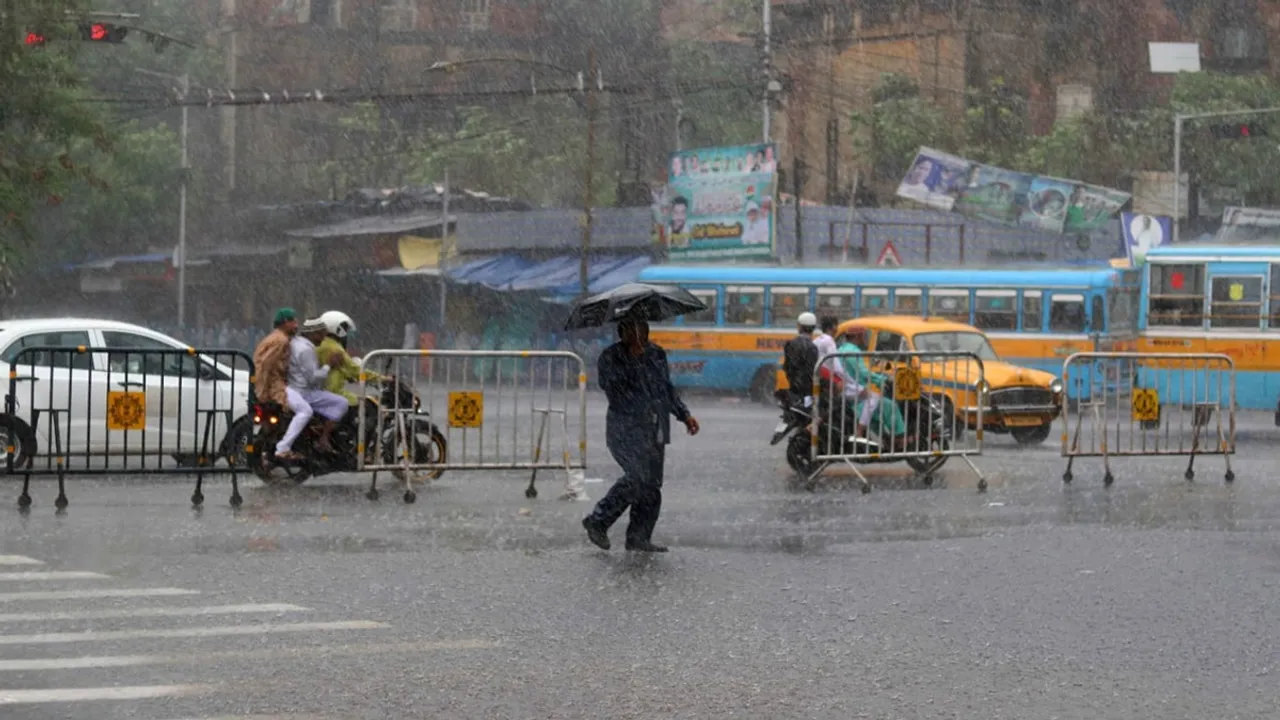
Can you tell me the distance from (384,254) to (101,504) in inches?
1629

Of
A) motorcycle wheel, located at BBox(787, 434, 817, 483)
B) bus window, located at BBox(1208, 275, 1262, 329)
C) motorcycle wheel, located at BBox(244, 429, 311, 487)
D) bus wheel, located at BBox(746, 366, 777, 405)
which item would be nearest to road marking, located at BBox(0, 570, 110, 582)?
motorcycle wheel, located at BBox(244, 429, 311, 487)

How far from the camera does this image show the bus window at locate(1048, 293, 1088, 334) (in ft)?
107

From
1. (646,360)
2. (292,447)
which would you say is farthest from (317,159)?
(646,360)

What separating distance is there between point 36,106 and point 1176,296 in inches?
664

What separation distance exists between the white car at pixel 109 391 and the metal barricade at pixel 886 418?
5.01m

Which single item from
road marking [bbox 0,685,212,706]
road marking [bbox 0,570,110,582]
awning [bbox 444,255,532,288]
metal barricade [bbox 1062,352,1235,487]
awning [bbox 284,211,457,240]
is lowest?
road marking [bbox 0,570,110,582]

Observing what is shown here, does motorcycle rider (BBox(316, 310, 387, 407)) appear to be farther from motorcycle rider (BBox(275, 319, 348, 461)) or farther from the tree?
the tree

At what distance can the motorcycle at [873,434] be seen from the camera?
1762cm

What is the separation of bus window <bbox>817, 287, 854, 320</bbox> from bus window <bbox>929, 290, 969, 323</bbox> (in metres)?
1.59

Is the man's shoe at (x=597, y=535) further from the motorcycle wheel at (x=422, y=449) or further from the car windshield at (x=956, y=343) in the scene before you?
the car windshield at (x=956, y=343)

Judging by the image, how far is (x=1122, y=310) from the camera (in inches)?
1310

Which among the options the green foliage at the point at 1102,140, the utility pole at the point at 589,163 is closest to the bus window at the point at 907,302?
the utility pole at the point at 589,163

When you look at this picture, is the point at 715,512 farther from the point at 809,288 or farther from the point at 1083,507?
the point at 809,288

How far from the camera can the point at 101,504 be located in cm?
1568
